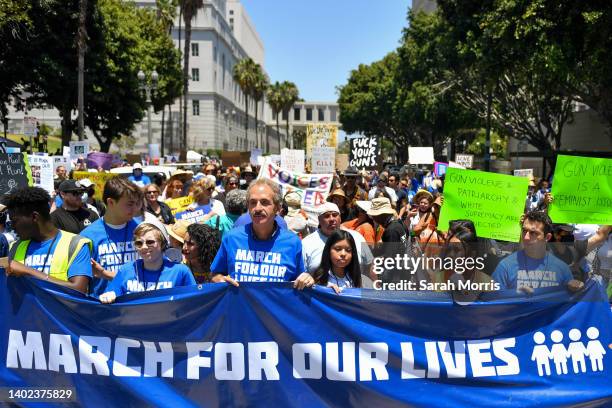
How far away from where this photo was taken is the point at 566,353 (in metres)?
4.12

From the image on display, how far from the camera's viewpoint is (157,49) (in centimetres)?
4341

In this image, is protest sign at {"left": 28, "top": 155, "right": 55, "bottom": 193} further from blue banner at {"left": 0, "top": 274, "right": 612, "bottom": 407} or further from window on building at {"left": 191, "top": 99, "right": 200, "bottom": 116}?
A: window on building at {"left": 191, "top": 99, "right": 200, "bottom": 116}

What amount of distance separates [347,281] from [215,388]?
1146mm

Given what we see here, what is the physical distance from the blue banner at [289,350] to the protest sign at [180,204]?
13.6 feet

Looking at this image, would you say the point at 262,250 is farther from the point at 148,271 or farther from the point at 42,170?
the point at 42,170

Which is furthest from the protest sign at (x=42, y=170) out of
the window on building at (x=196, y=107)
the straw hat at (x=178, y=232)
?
the window on building at (x=196, y=107)

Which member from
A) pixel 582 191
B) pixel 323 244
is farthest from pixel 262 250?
pixel 582 191

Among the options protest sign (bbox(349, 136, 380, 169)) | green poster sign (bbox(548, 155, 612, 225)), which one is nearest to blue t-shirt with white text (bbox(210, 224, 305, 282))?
green poster sign (bbox(548, 155, 612, 225))

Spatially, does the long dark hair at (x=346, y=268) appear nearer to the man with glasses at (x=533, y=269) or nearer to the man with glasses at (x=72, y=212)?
the man with glasses at (x=533, y=269)

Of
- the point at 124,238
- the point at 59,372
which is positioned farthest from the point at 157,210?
the point at 59,372

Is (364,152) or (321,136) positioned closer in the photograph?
(364,152)

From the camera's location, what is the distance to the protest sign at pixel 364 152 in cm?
1563

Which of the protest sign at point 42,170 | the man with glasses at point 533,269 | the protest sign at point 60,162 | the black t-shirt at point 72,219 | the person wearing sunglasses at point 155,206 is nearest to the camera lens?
the man with glasses at point 533,269

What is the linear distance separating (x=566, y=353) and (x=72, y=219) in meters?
4.81
